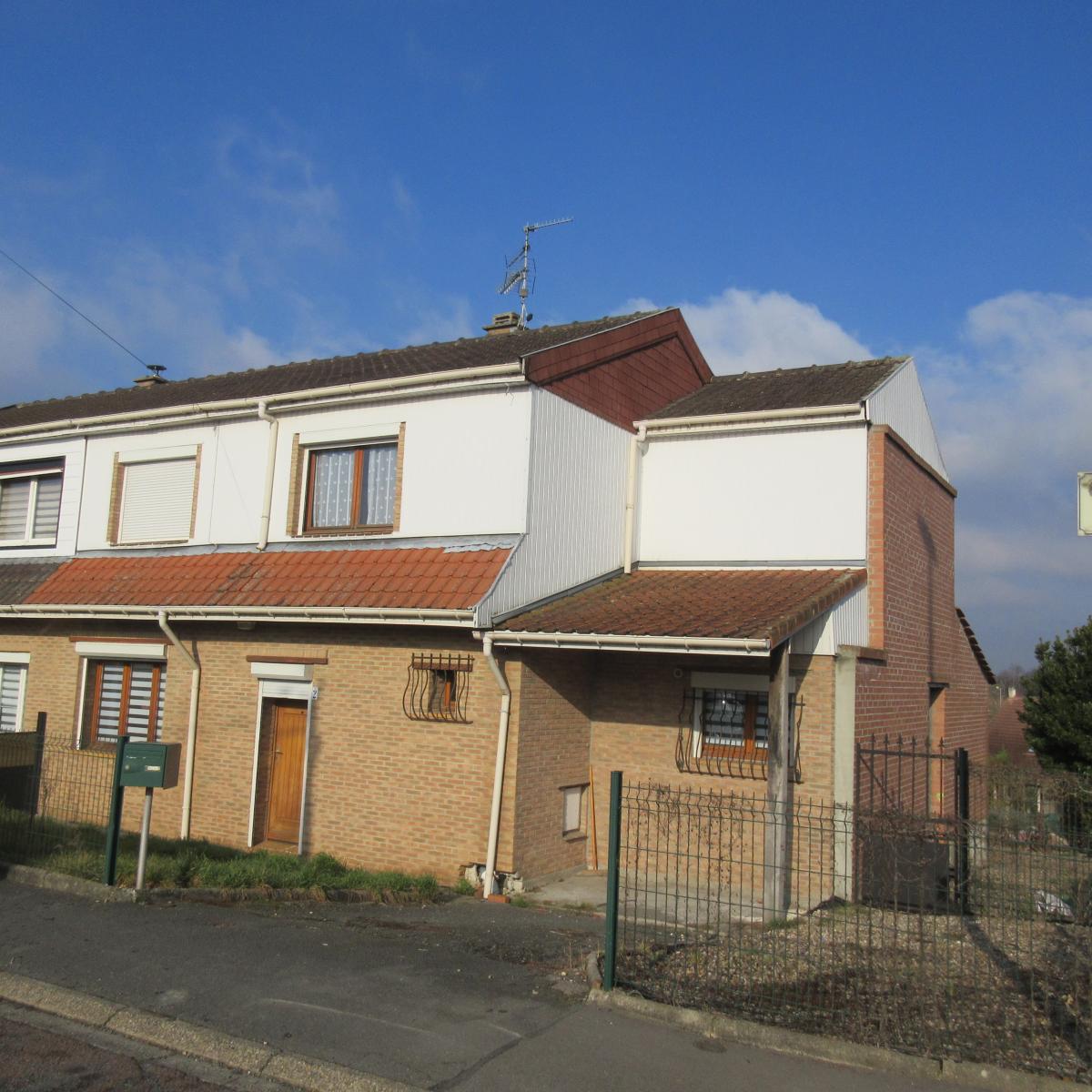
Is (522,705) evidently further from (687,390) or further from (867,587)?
(687,390)

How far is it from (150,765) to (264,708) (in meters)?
3.37

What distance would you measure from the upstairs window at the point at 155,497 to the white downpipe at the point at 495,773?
18.3 ft

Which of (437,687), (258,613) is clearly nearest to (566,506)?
(437,687)

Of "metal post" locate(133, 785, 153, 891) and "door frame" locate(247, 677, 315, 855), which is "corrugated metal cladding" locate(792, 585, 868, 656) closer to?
"door frame" locate(247, 677, 315, 855)

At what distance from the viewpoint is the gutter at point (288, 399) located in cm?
1186

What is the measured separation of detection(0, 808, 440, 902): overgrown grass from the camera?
31.3ft

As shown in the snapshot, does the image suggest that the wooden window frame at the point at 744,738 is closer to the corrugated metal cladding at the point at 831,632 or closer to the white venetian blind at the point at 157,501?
the corrugated metal cladding at the point at 831,632

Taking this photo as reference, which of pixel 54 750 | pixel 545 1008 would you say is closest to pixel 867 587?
pixel 545 1008

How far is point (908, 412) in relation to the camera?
14.2 m

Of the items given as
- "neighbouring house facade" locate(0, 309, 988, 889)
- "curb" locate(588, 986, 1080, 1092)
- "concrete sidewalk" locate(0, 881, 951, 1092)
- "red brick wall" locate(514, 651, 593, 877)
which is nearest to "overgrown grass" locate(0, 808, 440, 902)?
"concrete sidewalk" locate(0, 881, 951, 1092)

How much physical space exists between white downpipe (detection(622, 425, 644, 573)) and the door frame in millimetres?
4370

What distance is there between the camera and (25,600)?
1423cm

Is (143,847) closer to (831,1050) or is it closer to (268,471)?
(268,471)

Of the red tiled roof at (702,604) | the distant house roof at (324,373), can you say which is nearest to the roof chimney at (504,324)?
the distant house roof at (324,373)
